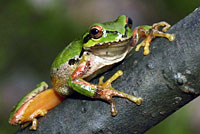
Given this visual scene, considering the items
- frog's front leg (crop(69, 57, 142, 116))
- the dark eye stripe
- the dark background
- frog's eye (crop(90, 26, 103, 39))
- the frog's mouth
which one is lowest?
the dark background

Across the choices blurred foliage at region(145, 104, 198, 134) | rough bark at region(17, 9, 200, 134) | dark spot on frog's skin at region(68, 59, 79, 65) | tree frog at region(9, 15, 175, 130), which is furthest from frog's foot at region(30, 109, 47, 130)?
blurred foliage at region(145, 104, 198, 134)

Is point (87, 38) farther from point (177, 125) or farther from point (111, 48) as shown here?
point (177, 125)

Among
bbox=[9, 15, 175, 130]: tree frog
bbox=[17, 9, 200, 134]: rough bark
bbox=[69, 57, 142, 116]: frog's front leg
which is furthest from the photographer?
bbox=[9, 15, 175, 130]: tree frog

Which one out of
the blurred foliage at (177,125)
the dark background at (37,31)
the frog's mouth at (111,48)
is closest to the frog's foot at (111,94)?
the frog's mouth at (111,48)

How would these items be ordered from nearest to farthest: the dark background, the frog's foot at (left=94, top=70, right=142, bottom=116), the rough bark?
the rough bark
the frog's foot at (left=94, top=70, right=142, bottom=116)
the dark background

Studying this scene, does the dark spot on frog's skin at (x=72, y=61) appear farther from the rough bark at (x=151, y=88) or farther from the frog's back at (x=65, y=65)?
the rough bark at (x=151, y=88)

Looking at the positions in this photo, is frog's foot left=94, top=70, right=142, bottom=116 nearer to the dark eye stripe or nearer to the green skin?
the green skin

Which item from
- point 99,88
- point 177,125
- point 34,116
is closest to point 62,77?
point 34,116

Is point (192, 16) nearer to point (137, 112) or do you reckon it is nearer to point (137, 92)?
point (137, 92)
